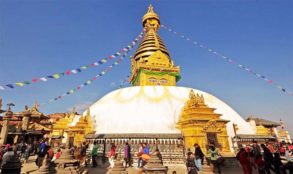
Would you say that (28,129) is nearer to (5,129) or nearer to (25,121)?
(25,121)

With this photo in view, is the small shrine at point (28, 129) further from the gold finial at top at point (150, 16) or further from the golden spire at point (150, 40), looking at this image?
the gold finial at top at point (150, 16)

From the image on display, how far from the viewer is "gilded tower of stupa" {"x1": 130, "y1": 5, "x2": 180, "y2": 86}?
2603 cm

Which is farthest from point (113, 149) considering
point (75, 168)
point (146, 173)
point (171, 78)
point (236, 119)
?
point (171, 78)

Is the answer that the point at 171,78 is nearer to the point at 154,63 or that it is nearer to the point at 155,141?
the point at 154,63

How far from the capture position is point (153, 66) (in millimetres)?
26359

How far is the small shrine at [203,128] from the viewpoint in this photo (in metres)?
13.8

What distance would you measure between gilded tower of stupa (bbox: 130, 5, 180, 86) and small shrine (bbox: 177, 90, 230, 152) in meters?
11.7

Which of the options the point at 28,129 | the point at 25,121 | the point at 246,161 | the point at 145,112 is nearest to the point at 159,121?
the point at 145,112

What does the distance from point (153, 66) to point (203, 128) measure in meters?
14.2

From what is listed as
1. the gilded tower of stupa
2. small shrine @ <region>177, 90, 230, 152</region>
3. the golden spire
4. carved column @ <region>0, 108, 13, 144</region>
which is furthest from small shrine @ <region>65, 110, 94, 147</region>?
the golden spire

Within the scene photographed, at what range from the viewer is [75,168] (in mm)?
8469

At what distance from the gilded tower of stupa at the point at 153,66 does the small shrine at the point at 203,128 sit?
11692 mm

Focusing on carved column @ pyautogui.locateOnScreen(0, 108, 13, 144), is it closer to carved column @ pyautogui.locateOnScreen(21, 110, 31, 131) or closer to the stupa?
carved column @ pyautogui.locateOnScreen(21, 110, 31, 131)

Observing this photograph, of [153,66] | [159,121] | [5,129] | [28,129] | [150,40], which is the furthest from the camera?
[150,40]
